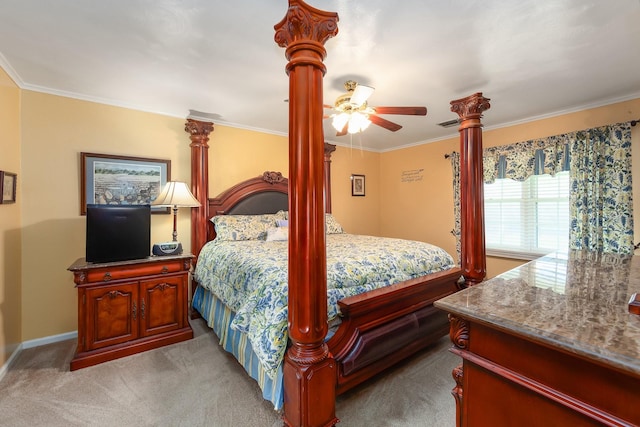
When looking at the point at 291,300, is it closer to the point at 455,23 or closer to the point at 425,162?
the point at 455,23

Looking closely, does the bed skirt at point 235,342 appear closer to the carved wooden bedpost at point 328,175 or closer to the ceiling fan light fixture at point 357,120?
the ceiling fan light fixture at point 357,120

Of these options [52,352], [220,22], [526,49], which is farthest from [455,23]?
[52,352]

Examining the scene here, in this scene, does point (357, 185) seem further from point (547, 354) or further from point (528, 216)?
point (547, 354)

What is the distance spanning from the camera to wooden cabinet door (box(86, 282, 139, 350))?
2.25m

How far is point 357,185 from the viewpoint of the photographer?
5.07 metres

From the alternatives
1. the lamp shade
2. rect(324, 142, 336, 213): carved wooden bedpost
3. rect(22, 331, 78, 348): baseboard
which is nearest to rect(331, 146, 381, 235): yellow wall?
rect(324, 142, 336, 213): carved wooden bedpost

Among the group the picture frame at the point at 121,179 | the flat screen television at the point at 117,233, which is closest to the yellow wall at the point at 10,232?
the picture frame at the point at 121,179

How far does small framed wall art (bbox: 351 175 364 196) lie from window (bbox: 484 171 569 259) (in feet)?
6.51

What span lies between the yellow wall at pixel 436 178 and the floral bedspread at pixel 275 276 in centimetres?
184

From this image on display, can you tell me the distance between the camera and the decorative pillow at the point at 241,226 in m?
3.22

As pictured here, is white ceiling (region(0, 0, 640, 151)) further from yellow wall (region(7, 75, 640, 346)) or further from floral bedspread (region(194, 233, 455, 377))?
floral bedspread (region(194, 233, 455, 377))

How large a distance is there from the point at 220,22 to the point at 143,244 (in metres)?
1.96

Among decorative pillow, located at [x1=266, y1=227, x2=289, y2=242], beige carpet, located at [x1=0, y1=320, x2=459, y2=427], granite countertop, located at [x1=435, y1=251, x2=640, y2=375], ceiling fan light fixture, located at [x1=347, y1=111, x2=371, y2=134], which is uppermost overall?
ceiling fan light fixture, located at [x1=347, y1=111, x2=371, y2=134]

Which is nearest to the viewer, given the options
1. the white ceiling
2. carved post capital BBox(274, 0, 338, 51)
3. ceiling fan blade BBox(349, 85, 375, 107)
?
carved post capital BBox(274, 0, 338, 51)
